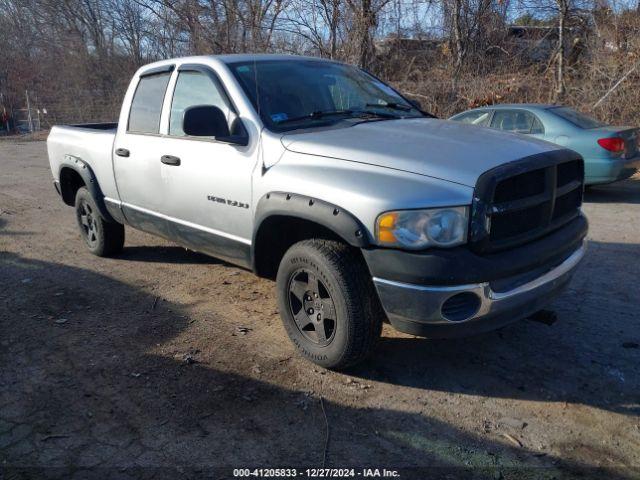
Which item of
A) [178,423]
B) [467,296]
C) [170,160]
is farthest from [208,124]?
[467,296]

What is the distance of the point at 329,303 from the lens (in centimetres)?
342

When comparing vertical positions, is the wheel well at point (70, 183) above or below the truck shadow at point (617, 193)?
above

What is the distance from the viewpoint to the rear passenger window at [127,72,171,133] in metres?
4.81

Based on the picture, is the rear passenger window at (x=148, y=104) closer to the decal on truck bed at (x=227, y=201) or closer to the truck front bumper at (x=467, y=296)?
the decal on truck bed at (x=227, y=201)

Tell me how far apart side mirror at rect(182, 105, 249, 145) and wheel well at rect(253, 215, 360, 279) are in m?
0.61

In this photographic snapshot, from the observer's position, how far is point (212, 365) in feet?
12.3

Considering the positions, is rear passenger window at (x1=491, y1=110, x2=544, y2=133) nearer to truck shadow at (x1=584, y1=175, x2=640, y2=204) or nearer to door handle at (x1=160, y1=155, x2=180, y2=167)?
truck shadow at (x1=584, y1=175, x2=640, y2=204)

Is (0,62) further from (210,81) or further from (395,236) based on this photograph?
(395,236)

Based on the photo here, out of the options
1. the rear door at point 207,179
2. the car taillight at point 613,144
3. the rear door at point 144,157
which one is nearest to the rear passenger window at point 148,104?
the rear door at point 144,157

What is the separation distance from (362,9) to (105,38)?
1870 centimetres

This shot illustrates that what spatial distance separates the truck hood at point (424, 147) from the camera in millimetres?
3064

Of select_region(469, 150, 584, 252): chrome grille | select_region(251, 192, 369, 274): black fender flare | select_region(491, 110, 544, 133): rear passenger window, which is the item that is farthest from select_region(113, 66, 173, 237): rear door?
select_region(491, 110, 544, 133): rear passenger window

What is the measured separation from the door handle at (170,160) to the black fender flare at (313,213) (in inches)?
41.5

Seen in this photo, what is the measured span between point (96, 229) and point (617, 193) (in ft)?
26.7
